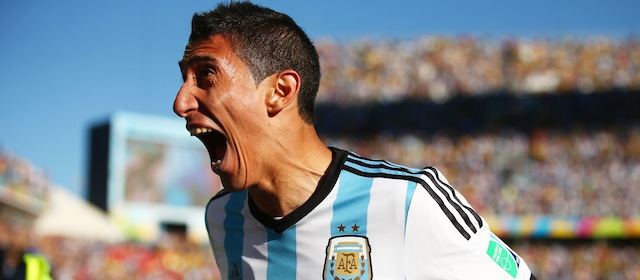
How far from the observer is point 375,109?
94.8 feet

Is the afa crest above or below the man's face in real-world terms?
below

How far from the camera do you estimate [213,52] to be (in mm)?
2396

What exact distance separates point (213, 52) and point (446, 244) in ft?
2.89

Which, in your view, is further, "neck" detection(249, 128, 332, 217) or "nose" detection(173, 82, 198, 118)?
"neck" detection(249, 128, 332, 217)

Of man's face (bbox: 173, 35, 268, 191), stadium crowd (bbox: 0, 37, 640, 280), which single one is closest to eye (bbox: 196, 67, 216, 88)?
man's face (bbox: 173, 35, 268, 191)

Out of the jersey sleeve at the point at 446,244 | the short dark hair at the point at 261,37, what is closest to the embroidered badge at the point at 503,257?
the jersey sleeve at the point at 446,244

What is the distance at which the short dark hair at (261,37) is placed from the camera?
2428 millimetres

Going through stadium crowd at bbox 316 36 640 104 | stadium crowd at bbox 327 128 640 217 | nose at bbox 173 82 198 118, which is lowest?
nose at bbox 173 82 198 118

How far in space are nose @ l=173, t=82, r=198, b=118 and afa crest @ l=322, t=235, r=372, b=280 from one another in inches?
23.3

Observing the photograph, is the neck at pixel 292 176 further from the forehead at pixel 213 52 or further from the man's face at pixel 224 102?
the forehead at pixel 213 52

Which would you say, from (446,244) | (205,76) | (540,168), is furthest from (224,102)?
(540,168)

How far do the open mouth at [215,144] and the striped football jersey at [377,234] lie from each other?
0.92 feet

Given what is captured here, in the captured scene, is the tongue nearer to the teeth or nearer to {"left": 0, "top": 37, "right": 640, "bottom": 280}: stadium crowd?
the teeth

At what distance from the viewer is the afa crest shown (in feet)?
8.00
